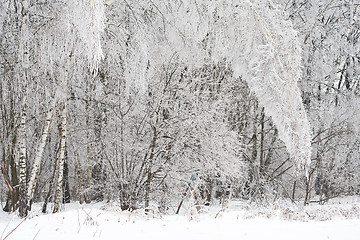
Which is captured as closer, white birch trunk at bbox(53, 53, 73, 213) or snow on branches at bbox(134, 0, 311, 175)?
snow on branches at bbox(134, 0, 311, 175)

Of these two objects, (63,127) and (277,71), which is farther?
(63,127)

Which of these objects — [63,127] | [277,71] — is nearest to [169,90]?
[63,127]

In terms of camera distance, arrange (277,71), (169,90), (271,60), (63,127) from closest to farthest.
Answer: (271,60) → (277,71) → (63,127) → (169,90)

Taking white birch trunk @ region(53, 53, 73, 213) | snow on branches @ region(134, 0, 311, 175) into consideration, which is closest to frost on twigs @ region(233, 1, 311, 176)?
snow on branches @ region(134, 0, 311, 175)

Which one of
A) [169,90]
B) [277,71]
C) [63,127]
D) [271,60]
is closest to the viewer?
[271,60]

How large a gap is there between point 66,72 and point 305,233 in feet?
15.6

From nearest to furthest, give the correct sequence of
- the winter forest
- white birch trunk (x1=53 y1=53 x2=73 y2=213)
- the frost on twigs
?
the frost on twigs → the winter forest → white birch trunk (x1=53 y1=53 x2=73 y2=213)

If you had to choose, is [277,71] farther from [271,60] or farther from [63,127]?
[63,127]

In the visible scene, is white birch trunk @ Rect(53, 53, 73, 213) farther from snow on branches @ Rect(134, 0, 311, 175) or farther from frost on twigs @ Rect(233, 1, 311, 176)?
frost on twigs @ Rect(233, 1, 311, 176)

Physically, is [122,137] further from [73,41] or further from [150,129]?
[73,41]

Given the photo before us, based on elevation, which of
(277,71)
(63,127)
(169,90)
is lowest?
(63,127)

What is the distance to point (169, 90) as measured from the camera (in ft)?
24.1

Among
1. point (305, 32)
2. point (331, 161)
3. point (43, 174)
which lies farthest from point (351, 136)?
point (43, 174)

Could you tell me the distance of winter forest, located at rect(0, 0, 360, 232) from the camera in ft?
13.1
